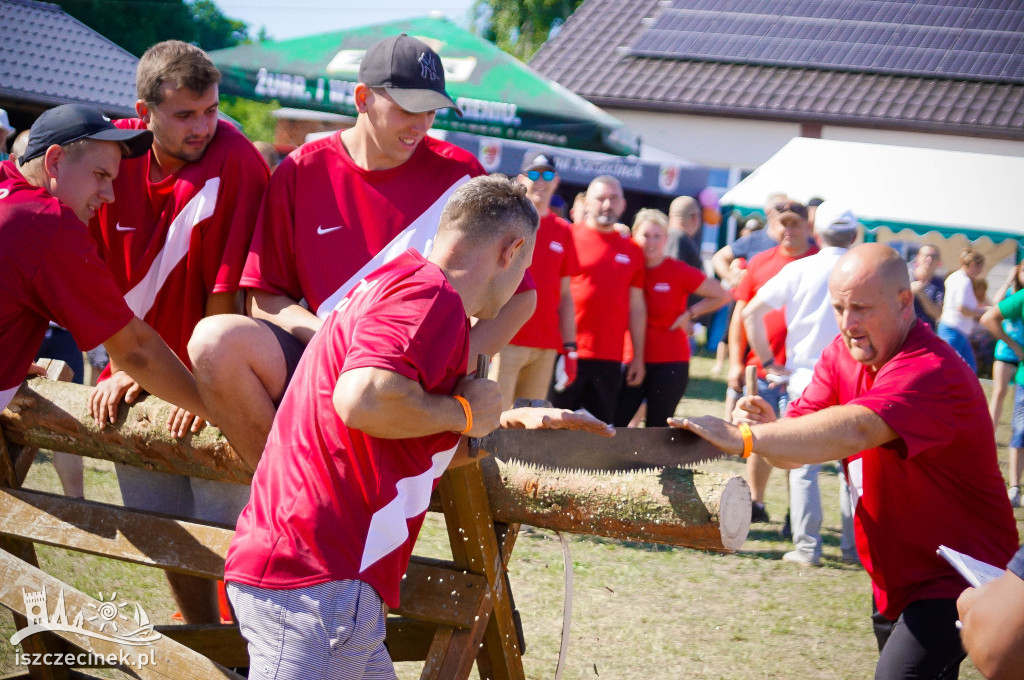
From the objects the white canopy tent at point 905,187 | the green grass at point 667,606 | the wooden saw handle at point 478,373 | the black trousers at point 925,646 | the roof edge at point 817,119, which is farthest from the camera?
the roof edge at point 817,119

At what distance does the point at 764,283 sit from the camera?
7188mm

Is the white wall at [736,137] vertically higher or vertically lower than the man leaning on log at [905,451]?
higher

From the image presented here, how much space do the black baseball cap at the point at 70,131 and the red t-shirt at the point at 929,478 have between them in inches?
104

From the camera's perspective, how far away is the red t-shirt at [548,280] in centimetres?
703

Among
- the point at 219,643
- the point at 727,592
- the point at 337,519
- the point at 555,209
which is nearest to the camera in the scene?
the point at 337,519

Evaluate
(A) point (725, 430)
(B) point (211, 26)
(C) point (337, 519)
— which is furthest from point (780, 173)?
(B) point (211, 26)

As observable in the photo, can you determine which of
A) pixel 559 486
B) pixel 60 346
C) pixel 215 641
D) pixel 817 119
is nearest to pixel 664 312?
pixel 60 346

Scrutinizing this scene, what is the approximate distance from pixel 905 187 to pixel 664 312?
356 inches

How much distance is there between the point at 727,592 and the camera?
5.69m

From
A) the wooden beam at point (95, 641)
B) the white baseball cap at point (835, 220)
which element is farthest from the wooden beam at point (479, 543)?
the white baseball cap at point (835, 220)

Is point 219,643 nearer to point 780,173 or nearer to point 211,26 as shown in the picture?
point 780,173

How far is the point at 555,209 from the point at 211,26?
55.6 metres

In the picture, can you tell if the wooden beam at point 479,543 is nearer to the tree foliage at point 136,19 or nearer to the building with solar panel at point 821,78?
the building with solar panel at point 821,78

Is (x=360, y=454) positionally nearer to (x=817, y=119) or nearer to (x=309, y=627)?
(x=309, y=627)
